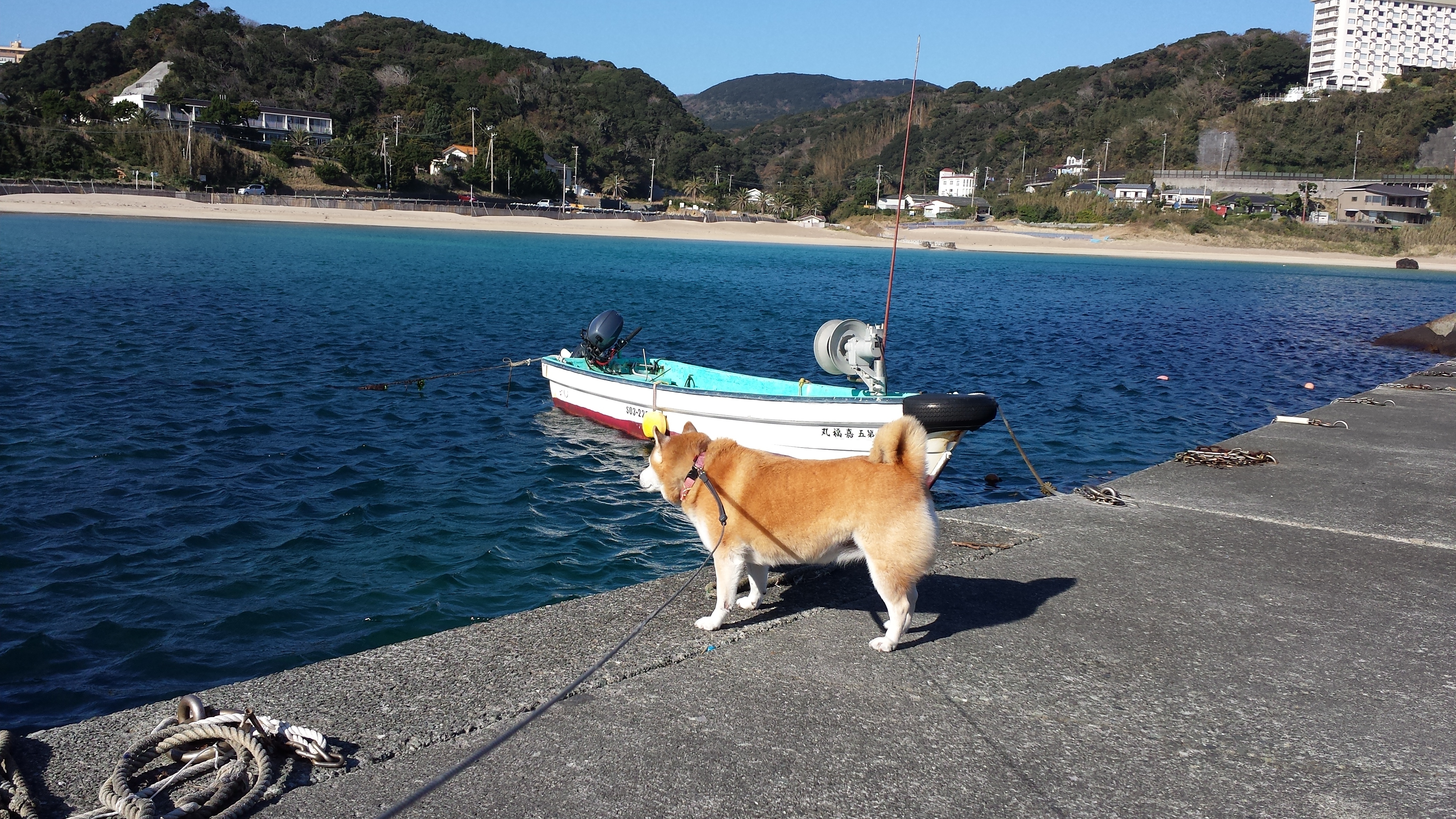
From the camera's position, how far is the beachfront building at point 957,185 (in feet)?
574

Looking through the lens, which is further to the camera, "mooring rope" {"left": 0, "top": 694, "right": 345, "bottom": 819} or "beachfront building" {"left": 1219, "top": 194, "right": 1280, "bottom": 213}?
"beachfront building" {"left": 1219, "top": 194, "right": 1280, "bottom": 213}

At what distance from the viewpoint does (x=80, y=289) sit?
33.3m

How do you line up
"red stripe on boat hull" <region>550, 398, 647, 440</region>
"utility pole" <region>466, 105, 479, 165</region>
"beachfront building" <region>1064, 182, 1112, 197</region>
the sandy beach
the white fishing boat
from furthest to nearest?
"beachfront building" <region>1064, 182, 1112, 197</region>
"utility pole" <region>466, 105, 479, 165</region>
the sandy beach
"red stripe on boat hull" <region>550, 398, 647, 440</region>
the white fishing boat

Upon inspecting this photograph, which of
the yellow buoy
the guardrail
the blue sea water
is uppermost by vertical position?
the guardrail

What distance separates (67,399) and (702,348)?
16.3 meters

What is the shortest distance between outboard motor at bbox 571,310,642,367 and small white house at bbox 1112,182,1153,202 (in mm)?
137900

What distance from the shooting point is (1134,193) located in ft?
461

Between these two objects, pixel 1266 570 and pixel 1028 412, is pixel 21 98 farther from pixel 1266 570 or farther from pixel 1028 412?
pixel 1266 570

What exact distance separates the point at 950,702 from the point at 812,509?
44.8 inches

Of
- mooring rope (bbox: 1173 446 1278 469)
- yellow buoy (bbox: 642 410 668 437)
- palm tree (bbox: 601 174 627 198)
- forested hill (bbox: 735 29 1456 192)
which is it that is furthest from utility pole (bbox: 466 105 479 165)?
yellow buoy (bbox: 642 410 668 437)

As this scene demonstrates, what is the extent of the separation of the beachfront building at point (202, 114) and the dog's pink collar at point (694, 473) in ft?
419

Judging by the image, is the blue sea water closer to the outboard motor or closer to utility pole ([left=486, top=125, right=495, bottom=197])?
the outboard motor

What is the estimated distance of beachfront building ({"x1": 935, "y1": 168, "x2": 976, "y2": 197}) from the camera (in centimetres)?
17488

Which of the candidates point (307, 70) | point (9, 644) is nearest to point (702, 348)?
point (9, 644)
